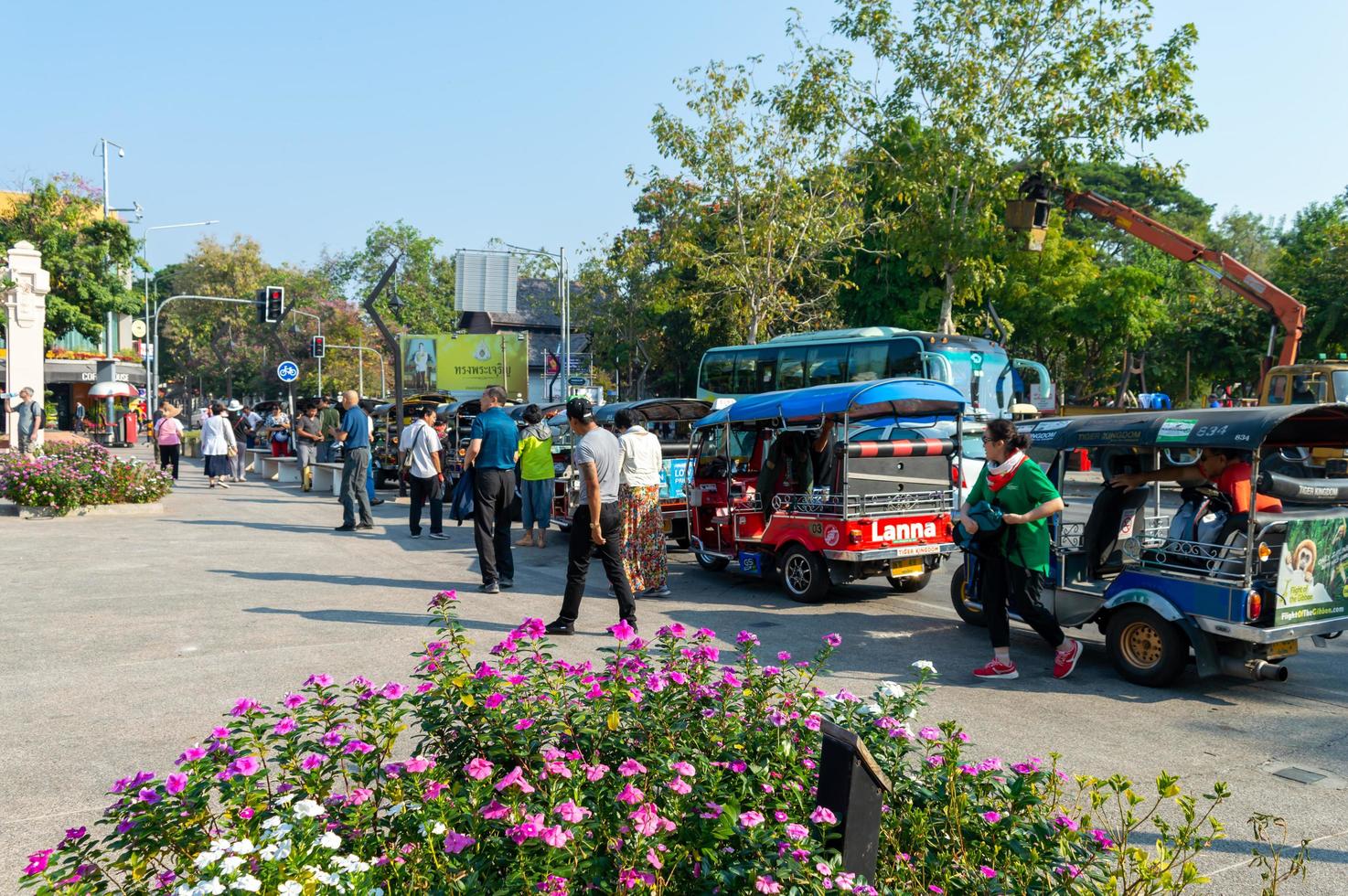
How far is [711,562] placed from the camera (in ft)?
39.0

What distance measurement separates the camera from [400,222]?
253ft

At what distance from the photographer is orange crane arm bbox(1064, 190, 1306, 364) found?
22736mm

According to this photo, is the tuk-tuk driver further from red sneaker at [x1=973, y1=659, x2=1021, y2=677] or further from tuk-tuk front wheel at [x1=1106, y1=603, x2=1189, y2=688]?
red sneaker at [x1=973, y1=659, x2=1021, y2=677]

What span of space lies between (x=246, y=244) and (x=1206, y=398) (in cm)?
5109

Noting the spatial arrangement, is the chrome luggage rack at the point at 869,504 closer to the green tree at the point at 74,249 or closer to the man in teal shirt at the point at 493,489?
the man in teal shirt at the point at 493,489

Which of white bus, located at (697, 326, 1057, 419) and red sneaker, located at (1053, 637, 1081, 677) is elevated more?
white bus, located at (697, 326, 1057, 419)

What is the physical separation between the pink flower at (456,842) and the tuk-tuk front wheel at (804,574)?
7.32 m

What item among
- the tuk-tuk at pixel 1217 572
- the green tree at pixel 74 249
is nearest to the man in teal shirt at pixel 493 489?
the tuk-tuk at pixel 1217 572

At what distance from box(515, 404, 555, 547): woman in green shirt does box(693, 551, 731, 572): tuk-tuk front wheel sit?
270 cm

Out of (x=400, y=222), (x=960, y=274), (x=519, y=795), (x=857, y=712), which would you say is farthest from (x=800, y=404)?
(x=400, y=222)

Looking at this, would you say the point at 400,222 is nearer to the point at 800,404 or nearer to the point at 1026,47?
the point at 1026,47

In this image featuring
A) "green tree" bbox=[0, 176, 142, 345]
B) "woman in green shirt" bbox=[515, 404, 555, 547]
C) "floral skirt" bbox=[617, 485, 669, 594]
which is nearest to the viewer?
"floral skirt" bbox=[617, 485, 669, 594]

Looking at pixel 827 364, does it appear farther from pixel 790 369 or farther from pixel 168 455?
pixel 168 455

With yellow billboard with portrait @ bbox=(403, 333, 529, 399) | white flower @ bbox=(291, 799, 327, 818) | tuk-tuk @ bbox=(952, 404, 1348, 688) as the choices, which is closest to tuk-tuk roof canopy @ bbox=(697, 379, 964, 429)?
tuk-tuk @ bbox=(952, 404, 1348, 688)
